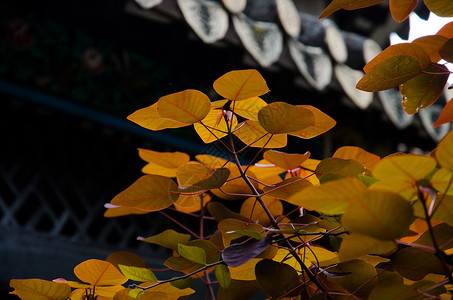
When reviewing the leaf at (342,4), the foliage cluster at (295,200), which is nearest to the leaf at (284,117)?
the foliage cluster at (295,200)

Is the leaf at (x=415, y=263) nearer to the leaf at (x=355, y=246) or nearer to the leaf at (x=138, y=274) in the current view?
the leaf at (x=355, y=246)

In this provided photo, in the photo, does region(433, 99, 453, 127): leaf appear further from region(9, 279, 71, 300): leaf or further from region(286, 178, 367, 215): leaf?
region(9, 279, 71, 300): leaf

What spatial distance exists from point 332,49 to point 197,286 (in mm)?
1531

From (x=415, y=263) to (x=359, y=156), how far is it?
0.17 m

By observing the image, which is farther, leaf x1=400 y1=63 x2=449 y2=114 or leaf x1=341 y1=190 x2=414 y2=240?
Answer: leaf x1=400 y1=63 x2=449 y2=114

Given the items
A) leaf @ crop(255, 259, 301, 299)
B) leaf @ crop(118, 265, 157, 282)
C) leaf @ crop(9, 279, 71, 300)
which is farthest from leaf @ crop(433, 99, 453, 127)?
leaf @ crop(9, 279, 71, 300)

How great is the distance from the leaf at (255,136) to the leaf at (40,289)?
0.89ft

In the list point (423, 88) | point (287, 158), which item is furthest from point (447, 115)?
point (287, 158)

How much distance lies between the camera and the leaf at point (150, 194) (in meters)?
0.48

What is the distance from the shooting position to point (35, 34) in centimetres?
215

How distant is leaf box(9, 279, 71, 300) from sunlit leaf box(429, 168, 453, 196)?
1.33ft

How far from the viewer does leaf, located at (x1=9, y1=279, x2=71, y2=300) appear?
1.59 ft

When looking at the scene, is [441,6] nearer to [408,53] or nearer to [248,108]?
[408,53]

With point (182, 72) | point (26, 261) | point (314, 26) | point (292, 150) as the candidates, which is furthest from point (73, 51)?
point (292, 150)
